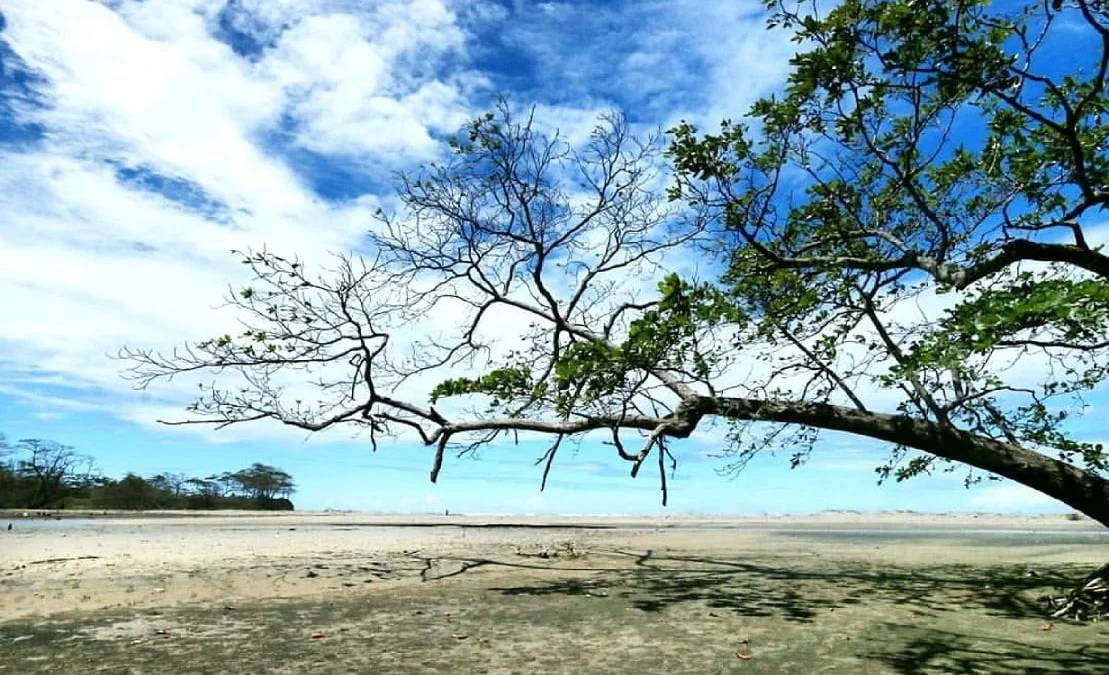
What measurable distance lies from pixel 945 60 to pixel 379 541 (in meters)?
18.2

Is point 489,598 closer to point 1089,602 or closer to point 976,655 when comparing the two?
point 976,655

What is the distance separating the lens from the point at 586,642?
21.6ft

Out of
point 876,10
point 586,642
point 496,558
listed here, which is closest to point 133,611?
point 586,642

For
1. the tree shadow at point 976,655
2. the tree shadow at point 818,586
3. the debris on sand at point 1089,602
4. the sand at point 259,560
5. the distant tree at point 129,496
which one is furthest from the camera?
the distant tree at point 129,496

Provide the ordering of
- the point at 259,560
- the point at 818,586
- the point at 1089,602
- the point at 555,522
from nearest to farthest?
the point at 1089,602, the point at 818,586, the point at 259,560, the point at 555,522

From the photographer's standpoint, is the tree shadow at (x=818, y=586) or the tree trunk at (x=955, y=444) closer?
the tree shadow at (x=818, y=586)

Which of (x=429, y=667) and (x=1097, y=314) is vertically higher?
(x=1097, y=314)

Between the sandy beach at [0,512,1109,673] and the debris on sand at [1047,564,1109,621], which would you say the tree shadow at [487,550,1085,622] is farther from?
the debris on sand at [1047,564,1109,621]

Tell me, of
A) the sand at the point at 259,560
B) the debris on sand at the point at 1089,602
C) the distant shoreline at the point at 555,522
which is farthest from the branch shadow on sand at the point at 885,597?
the distant shoreline at the point at 555,522

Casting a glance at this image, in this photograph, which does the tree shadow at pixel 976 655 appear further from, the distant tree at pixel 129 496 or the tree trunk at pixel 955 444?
the distant tree at pixel 129 496

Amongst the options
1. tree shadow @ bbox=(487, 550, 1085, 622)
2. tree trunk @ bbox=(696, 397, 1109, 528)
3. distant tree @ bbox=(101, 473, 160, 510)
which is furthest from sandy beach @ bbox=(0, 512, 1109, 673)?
distant tree @ bbox=(101, 473, 160, 510)

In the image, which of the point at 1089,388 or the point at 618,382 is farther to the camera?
the point at 618,382

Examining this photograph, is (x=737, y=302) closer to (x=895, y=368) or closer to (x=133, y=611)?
(x=895, y=368)

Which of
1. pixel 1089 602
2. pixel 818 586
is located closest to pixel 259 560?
pixel 818 586
